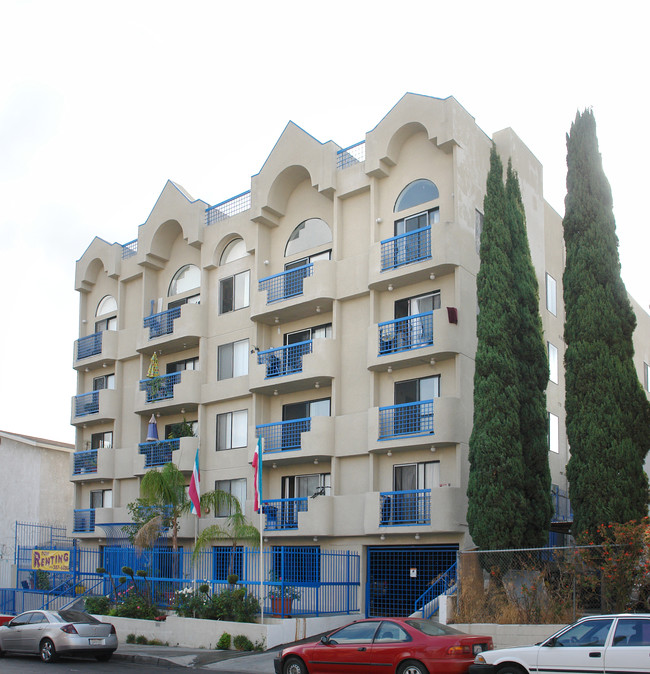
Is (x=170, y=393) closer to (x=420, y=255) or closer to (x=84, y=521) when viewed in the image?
(x=84, y=521)

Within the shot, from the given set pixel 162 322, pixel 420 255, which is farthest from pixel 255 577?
pixel 162 322

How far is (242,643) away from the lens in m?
22.6

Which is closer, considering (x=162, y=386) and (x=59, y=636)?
(x=59, y=636)

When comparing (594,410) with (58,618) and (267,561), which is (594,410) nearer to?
(267,561)

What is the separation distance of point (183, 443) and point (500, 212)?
602 inches

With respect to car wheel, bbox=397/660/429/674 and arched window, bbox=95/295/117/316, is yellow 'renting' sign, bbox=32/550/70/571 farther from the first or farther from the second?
car wheel, bbox=397/660/429/674

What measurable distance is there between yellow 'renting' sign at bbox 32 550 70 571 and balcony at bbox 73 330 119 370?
29.4ft

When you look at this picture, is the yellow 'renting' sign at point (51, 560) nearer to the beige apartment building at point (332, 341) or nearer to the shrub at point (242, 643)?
the beige apartment building at point (332, 341)

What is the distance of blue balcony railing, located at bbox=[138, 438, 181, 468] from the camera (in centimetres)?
3388

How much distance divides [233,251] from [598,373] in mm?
17279

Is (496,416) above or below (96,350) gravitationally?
below

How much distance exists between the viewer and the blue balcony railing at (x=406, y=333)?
26.5 m

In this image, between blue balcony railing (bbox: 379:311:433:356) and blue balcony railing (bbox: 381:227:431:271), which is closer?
blue balcony railing (bbox: 379:311:433:356)

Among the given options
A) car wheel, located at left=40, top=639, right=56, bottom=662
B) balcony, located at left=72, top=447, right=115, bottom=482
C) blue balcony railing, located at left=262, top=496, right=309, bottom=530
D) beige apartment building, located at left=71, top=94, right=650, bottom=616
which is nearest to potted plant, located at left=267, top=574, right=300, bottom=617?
beige apartment building, located at left=71, top=94, right=650, bottom=616
